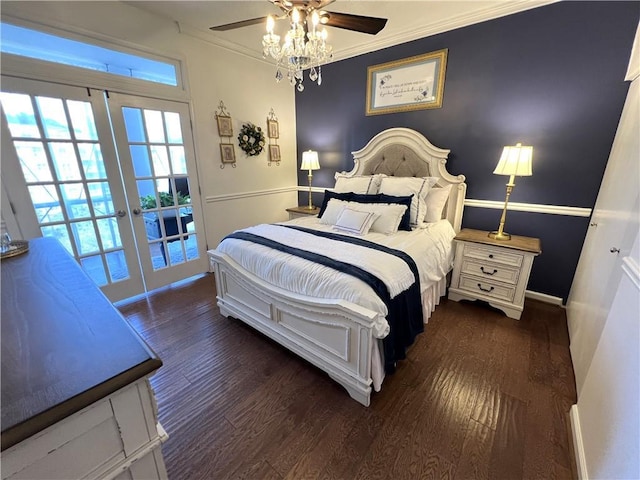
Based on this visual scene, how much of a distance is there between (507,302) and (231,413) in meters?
2.42

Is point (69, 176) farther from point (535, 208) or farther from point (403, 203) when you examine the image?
point (535, 208)

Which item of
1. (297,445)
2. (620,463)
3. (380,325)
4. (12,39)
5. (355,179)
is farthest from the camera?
(355,179)

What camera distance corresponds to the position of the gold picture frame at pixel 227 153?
3353 mm

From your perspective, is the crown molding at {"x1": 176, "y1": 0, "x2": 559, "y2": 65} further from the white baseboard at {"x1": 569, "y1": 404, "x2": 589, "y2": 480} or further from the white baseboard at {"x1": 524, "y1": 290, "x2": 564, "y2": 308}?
the white baseboard at {"x1": 569, "y1": 404, "x2": 589, "y2": 480}

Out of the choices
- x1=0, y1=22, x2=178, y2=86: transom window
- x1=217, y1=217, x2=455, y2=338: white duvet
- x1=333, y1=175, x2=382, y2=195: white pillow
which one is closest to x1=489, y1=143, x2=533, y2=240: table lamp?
x1=217, y1=217, x2=455, y2=338: white duvet

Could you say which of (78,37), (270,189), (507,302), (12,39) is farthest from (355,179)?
(12,39)

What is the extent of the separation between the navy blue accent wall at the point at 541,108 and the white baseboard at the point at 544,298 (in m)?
0.04

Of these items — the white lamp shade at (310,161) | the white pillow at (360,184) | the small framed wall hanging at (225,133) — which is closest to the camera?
the white pillow at (360,184)

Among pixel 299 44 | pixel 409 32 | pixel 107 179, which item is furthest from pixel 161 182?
pixel 409 32

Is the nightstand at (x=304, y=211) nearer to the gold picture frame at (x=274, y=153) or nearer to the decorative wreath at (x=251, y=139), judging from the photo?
the gold picture frame at (x=274, y=153)

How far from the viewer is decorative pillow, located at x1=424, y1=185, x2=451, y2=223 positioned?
111 inches

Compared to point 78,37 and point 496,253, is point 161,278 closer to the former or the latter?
point 78,37

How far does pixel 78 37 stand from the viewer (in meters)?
2.22

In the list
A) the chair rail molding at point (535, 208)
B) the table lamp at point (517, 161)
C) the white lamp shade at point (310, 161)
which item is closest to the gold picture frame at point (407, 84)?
the white lamp shade at point (310, 161)
